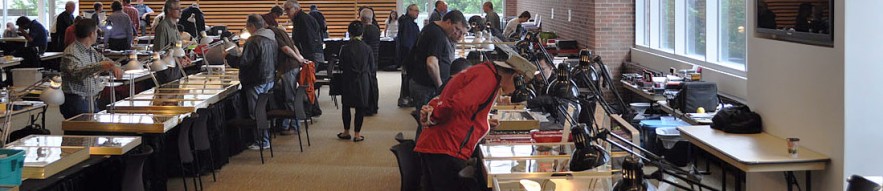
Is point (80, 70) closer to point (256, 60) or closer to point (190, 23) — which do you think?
point (256, 60)

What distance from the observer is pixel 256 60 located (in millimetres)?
10672

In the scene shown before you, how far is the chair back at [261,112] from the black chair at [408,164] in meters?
3.42

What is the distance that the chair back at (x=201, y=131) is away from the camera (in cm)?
875

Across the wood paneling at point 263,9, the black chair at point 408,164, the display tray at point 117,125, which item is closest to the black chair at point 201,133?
the display tray at point 117,125

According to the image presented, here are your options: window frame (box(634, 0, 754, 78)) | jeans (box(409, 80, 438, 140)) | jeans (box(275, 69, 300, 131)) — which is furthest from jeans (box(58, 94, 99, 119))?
window frame (box(634, 0, 754, 78))

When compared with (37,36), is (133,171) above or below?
→ below

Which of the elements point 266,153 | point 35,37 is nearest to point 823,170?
point 266,153

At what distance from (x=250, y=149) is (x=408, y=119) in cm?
278

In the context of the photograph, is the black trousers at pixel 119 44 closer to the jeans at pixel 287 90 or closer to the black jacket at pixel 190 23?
the black jacket at pixel 190 23

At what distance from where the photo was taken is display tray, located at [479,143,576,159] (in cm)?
584

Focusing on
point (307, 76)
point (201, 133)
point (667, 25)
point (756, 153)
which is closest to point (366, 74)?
point (307, 76)

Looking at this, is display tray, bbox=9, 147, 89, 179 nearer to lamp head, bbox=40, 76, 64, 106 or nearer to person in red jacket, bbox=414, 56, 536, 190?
lamp head, bbox=40, 76, 64, 106

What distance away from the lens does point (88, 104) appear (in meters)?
9.02

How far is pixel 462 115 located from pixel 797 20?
187cm
